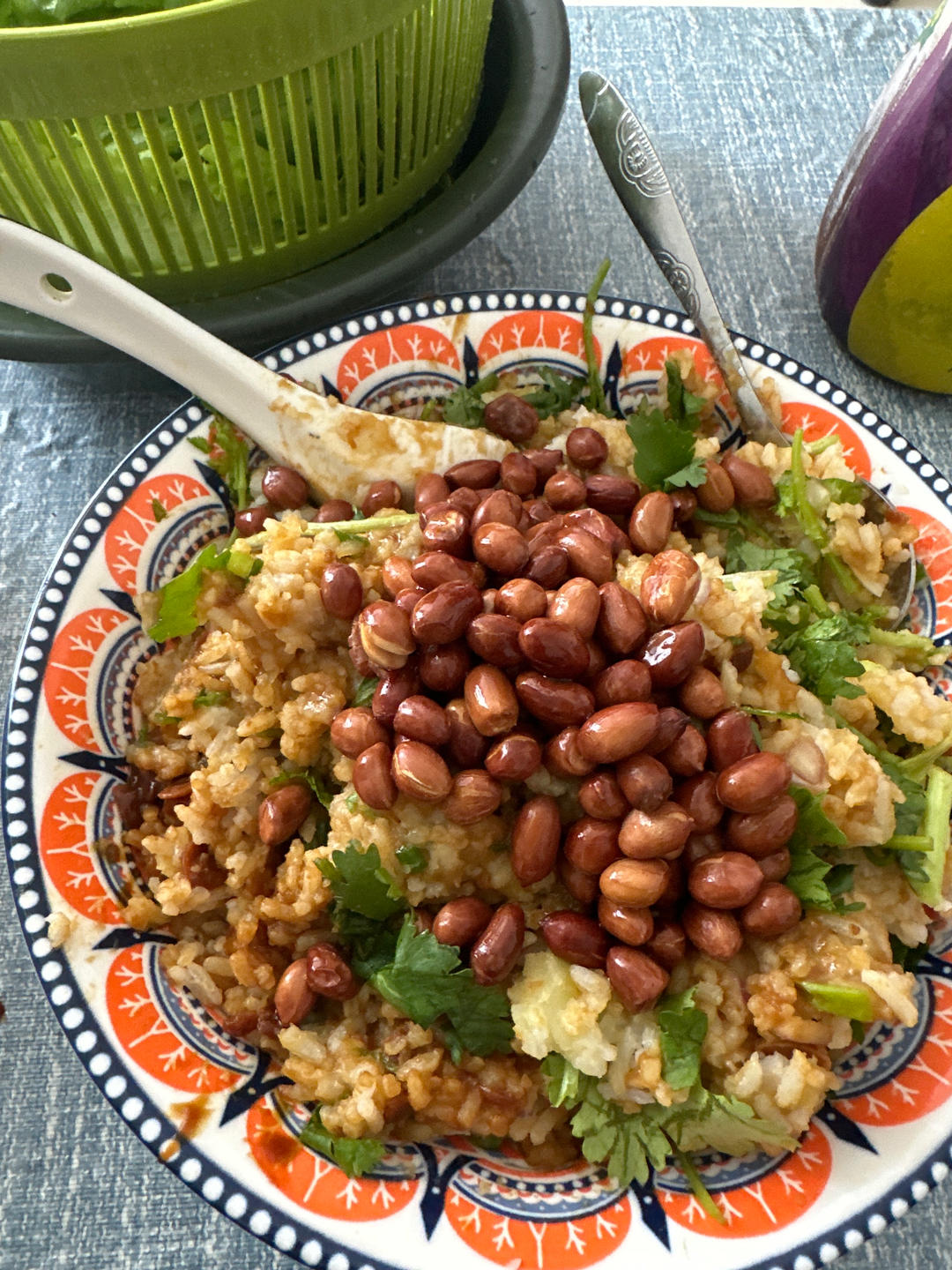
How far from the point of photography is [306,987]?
1.74 meters

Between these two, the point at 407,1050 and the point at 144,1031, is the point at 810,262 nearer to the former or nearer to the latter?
the point at 407,1050

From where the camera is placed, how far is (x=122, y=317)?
6.97 feet

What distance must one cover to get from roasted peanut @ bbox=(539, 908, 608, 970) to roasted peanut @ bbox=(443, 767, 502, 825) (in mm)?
226

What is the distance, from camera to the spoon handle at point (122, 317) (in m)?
1.98

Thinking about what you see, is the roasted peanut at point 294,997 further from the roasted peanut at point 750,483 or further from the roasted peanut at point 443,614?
the roasted peanut at point 750,483

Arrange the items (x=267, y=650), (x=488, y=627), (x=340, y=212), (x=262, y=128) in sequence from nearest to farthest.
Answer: (x=488, y=627) → (x=267, y=650) → (x=262, y=128) → (x=340, y=212)

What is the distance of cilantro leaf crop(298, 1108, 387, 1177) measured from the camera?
1.59m

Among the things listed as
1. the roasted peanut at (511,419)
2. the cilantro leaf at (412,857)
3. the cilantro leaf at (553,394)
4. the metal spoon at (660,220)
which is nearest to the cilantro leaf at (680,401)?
the metal spoon at (660,220)

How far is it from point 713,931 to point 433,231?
1.95 meters

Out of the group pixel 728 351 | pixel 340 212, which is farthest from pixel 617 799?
pixel 340 212

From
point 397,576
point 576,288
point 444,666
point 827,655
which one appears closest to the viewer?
point 444,666

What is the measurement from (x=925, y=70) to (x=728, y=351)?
38.0 inches

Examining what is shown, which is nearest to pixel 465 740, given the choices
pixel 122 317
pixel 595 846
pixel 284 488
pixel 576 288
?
pixel 595 846

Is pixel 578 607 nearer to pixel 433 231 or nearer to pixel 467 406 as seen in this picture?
pixel 467 406
